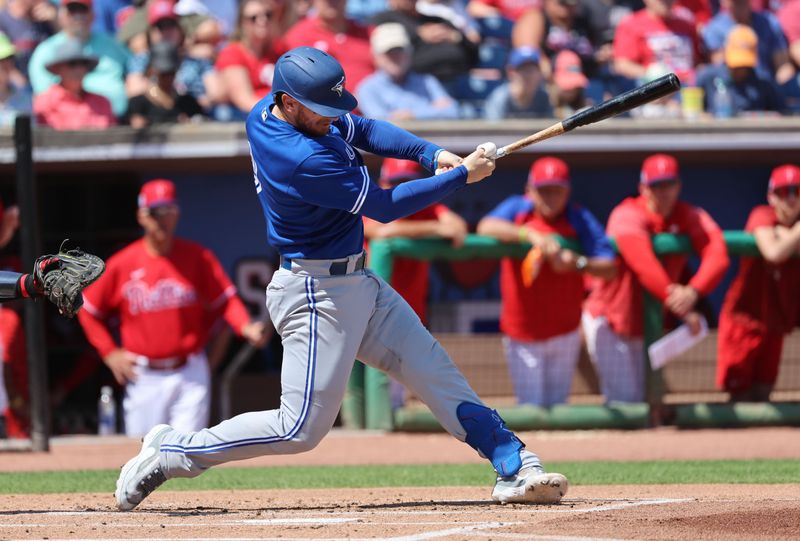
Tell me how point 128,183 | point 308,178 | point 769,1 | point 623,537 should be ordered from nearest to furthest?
point 623,537 → point 308,178 → point 128,183 → point 769,1

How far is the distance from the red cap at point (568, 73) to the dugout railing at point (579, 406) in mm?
1868

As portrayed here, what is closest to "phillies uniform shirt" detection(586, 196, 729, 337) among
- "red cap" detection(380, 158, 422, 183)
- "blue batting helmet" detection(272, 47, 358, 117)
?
"red cap" detection(380, 158, 422, 183)

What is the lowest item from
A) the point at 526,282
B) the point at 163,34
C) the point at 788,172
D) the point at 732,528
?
the point at 732,528

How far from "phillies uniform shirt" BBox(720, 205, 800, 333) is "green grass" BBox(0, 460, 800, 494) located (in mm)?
1733

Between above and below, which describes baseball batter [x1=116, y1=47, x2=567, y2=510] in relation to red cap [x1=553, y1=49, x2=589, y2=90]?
below

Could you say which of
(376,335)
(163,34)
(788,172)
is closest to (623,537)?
(376,335)

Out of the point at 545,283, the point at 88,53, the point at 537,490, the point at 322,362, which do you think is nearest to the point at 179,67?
the point at 88,53

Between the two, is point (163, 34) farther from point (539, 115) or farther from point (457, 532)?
point (457, 532)

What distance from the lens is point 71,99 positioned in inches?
359

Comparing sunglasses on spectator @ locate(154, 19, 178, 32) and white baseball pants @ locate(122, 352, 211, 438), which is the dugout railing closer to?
white baseball pants @ locate(122, 352, 211, 438)

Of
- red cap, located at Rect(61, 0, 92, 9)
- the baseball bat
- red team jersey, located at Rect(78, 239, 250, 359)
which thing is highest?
red cap, located at Rect(61, 0, 92, 9)

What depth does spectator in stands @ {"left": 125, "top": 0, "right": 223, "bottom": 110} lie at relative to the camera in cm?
945

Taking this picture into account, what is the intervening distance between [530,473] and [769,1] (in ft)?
26.9

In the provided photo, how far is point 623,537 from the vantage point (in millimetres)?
3877
